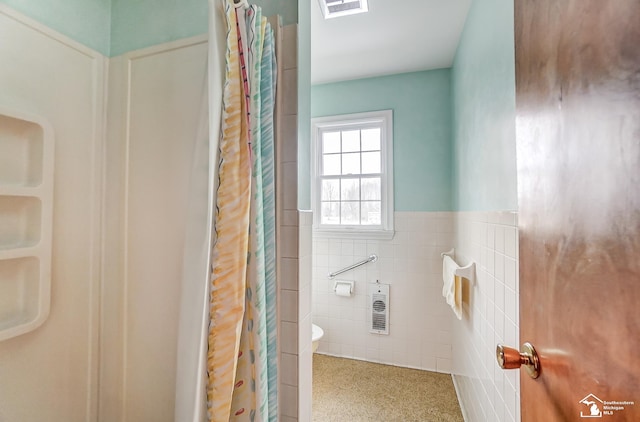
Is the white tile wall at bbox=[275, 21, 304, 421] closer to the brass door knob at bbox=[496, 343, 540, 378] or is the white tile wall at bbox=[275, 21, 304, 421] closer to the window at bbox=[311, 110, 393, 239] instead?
the brass door knob at bbox=[496, 343, 540, 378]

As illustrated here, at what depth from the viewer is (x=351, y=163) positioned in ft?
9.05

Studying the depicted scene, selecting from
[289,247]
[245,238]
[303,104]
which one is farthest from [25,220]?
[303,104]

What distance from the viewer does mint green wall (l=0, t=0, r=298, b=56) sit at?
3.60ft

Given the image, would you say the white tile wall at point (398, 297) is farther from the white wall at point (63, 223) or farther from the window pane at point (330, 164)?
the white wall at point (63, 223)

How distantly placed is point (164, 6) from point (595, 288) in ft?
5.50

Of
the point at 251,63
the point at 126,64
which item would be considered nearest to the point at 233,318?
the point at 251,63

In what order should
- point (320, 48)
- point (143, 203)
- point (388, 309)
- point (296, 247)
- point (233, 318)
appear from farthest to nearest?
point (388, 309) < point (320, 48) < point (143, 203) < point (296, 247) < point (233, 318)

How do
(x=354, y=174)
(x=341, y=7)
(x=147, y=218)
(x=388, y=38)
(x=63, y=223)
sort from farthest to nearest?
(x=354, y=174), (x=388, y=38), (x=341, y=7), (x=147, y=218), (x=63, y=223)

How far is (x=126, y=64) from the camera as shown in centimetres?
122

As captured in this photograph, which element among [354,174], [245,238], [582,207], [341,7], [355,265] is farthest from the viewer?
[354,174]

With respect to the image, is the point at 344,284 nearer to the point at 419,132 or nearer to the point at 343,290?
the point at 343,290

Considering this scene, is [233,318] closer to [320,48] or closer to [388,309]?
[388,309]

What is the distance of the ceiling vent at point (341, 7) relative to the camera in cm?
169

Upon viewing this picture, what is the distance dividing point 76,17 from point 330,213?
2.16 m
